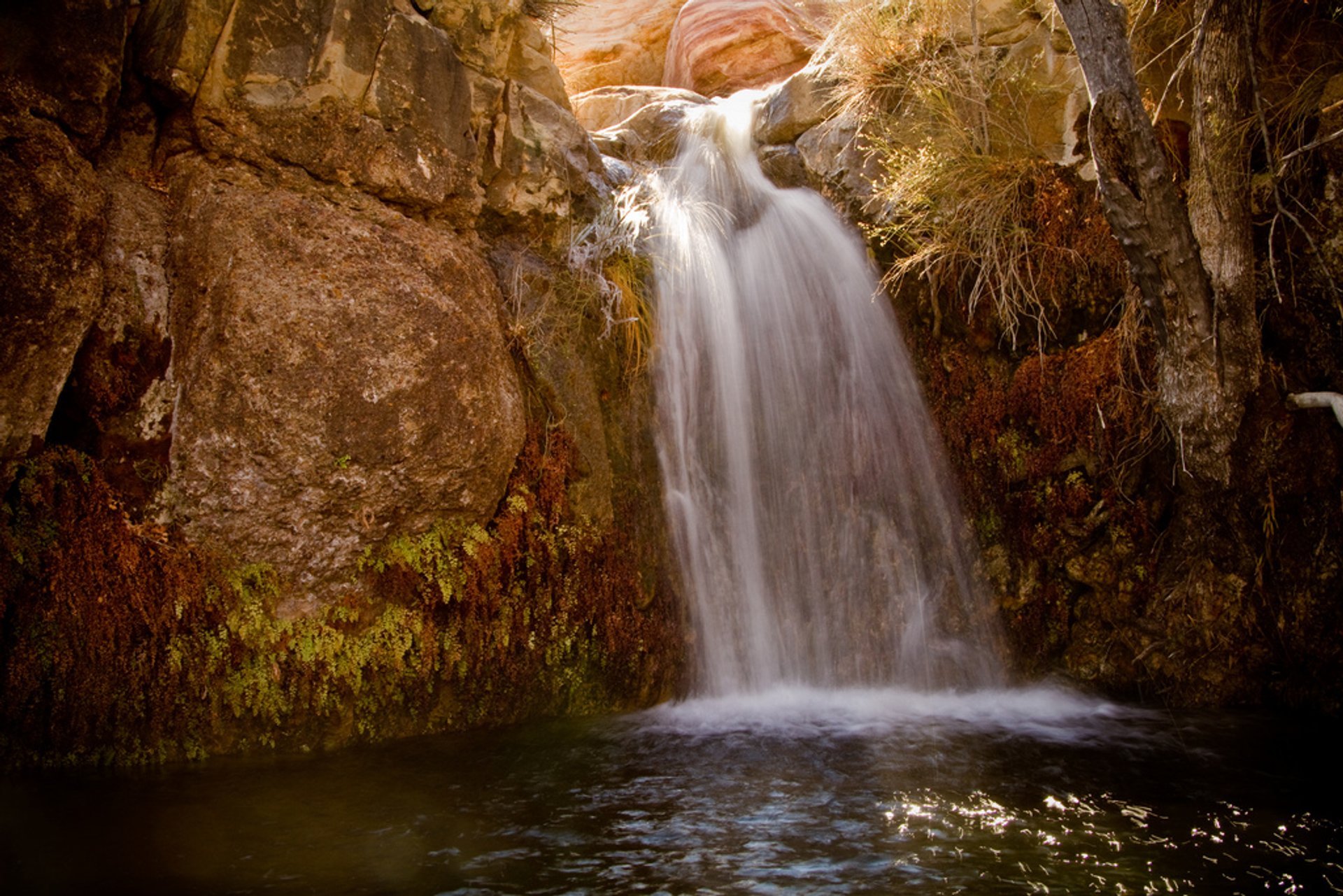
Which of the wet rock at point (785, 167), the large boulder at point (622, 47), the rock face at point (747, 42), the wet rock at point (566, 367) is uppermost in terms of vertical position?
the large boulder at point (622, 47)

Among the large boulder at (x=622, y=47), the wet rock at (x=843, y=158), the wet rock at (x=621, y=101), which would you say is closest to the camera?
the wet rock at (x=843, y=158)

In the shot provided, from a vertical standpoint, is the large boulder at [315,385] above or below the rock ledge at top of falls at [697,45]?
below

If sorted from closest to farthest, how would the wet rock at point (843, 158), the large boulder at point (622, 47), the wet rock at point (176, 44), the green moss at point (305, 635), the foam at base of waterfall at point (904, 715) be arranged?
1. the green moss at point (305, 635)
2. the wet rock at point (176, 44)
3. the foam at base of waterfall at point (904, 715)
4. the wet rock at point (843, 158)
5. the large boulder at point (622, 47)

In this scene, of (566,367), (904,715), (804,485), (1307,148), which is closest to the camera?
(1307,148)

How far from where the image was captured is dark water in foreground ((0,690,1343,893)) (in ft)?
10.3

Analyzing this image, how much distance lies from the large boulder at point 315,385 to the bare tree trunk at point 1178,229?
3831mm

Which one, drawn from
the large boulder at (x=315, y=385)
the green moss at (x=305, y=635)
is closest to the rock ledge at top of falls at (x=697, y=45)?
the large boulder at (x=315, y=385)

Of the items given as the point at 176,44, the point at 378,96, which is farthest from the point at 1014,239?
the point at 176,44

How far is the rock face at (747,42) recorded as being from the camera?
1047 centimetres

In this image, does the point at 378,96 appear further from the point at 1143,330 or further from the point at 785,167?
the point at 1143,330

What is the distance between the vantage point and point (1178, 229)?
4.65 meters

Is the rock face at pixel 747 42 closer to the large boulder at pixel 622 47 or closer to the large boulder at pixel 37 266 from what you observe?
the large boulder at pixel 622 47

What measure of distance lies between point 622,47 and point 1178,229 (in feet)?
33.5

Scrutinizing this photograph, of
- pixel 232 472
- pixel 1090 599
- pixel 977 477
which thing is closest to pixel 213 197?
pixel 232 472
